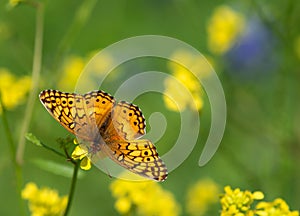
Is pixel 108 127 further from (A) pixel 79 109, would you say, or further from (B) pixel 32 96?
(B) pixel 32 96

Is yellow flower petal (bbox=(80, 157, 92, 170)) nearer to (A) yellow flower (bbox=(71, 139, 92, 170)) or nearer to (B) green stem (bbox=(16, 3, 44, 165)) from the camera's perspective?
(A) yellow flower (bbox=(71, 139, 92, 170))

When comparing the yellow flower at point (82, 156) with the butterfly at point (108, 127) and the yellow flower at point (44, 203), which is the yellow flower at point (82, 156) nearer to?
the butterfly at point (108, 127)

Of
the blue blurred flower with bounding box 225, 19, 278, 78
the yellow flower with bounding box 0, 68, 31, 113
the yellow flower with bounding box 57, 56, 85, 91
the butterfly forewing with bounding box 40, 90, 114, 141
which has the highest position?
the blue blurred flower with bounding box 225, 19, 278, 78

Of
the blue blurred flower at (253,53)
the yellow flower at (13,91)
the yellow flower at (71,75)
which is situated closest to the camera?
the yellow flower at (13,91)

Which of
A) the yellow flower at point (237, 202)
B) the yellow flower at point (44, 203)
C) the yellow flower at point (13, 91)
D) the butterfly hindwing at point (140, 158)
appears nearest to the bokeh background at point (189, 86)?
the yellow flower at point (13, 91)

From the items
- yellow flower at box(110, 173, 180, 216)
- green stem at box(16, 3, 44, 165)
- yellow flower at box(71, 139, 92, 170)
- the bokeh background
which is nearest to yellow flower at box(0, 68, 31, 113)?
the bokeh background

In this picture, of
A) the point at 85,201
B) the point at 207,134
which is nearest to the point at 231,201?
the point at 207,134
